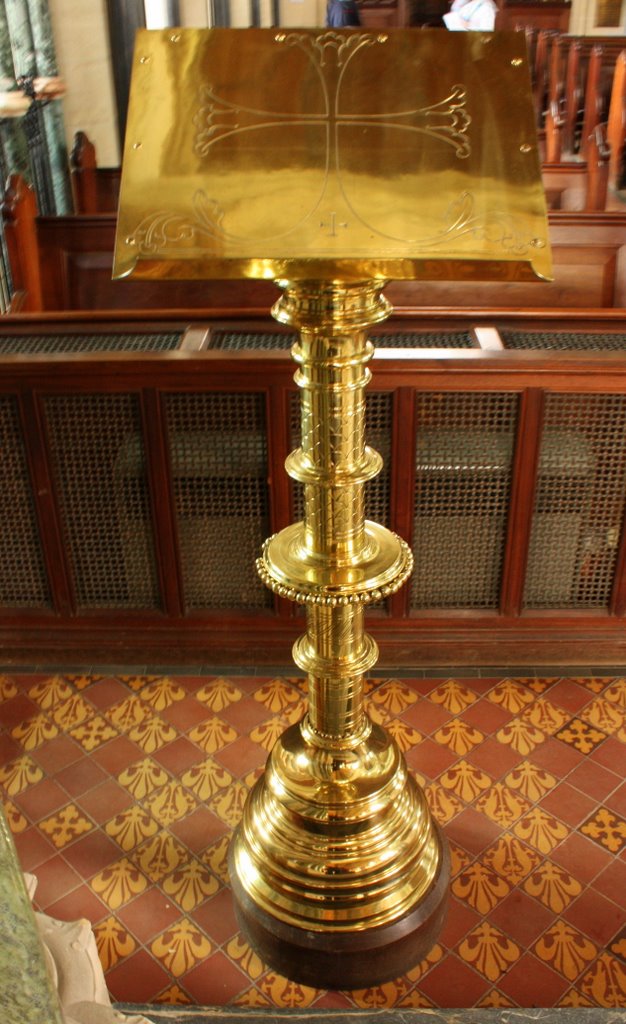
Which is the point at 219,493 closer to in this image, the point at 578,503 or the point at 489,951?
the point at 578,503

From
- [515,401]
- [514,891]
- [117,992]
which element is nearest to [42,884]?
[117,992]

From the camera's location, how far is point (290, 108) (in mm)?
1343

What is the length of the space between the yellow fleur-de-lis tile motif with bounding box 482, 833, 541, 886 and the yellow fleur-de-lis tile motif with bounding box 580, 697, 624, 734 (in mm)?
513

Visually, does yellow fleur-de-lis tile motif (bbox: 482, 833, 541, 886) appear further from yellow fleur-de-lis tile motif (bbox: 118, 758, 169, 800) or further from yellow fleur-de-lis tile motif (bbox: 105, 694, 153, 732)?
yellow fleur-de-lis tile motif (bbox: 105, 694, 153, 732)

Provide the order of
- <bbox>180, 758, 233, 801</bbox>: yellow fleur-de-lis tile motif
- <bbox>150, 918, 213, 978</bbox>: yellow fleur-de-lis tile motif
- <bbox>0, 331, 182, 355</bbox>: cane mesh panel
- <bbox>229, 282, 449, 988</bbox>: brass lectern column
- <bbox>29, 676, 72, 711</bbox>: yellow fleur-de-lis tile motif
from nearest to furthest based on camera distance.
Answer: <bbox>229, 282, 449, 988</bbox>: brass lectern column
<bbox>150, 918, 213, 978</bbox>: yellow fleur-de-lis tile motif
<bbox>180, 758, 233, 801</bbox>: yellow fleur-de-lis tile motif
<bbox>0, 331, 182, 355</bbox>: cane mesh panel
<bbox>29, 676, 72, 711</bbox>: yellow fleur-de-lis tile motif

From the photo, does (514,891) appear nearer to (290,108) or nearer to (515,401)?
(515,401)

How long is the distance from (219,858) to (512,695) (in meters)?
1.00

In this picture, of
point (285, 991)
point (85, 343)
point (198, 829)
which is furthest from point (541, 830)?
point (85, 343)

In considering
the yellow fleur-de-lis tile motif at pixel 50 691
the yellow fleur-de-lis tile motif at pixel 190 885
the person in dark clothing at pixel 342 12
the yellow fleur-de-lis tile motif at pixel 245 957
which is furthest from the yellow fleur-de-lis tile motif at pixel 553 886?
the person in dark clothing at pixel 342 12

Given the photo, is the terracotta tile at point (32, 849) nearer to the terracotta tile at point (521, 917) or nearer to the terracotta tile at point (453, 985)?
the terracotta tile at point (453, 985)

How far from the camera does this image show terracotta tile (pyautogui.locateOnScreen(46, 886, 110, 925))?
6.72 feet

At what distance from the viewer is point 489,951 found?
1950 mm

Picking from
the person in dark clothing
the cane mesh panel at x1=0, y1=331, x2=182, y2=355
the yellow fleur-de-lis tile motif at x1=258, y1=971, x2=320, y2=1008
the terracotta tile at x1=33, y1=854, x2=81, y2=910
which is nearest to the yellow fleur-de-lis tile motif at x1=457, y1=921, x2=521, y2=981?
the yellow fleur-de-lis tile motif at x1=258, y1=971, x2=320, y2=1008

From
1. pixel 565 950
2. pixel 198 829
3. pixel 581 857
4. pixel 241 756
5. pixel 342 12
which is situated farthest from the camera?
pixel 342 12
